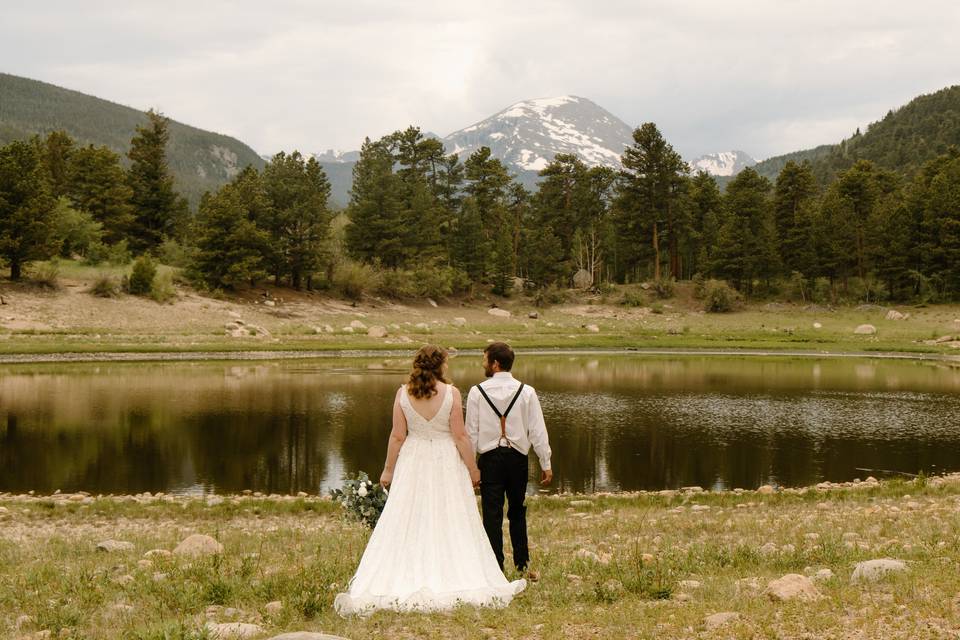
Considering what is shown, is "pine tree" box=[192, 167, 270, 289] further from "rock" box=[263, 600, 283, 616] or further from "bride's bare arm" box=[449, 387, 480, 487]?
"rock" box=[263, 600, 283, 616]

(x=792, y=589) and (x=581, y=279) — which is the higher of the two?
(x=581, y=279)

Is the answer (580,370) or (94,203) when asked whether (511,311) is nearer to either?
(580,370)

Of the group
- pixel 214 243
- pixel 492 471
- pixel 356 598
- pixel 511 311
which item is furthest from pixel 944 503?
pixel 511 311

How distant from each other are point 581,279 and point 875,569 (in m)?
80.1

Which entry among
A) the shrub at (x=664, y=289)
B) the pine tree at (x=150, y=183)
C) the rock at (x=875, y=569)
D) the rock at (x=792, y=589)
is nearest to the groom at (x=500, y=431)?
the rock at (x=792, y=589)

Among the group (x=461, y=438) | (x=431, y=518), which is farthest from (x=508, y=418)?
(x=431, y=518)

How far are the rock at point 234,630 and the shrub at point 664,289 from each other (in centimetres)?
7410

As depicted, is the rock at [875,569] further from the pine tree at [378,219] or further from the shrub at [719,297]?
the shrub at [719,297]

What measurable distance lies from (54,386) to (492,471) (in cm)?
2734

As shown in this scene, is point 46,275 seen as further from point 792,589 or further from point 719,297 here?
point 719,297

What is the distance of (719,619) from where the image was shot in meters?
6.10

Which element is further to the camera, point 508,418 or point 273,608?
point 508,418

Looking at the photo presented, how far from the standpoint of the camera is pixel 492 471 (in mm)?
8031

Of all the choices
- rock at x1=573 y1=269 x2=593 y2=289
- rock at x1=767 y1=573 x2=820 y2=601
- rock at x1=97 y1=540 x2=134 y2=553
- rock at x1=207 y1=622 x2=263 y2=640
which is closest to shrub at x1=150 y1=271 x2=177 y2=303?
rock at x1=573 y1=269 x2=593 y2=289
